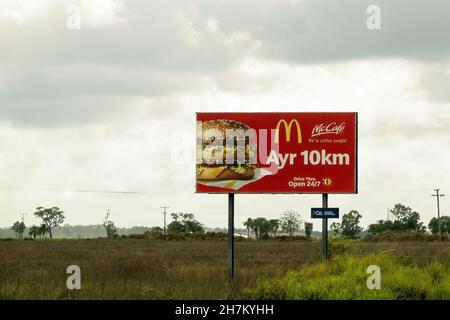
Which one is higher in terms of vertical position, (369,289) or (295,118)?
(295,118)

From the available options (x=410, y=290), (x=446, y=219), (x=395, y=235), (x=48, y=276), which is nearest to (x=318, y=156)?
(x=410, y=290)

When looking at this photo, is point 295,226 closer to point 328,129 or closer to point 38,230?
point 38,230

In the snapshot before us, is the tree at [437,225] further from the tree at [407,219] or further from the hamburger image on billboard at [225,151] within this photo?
the hamburger image on billboard at [225,151]

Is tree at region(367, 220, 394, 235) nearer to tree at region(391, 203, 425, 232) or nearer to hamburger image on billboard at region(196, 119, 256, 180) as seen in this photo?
tree at region(391, 203, 425, 232)

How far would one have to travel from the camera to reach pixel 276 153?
2278cm

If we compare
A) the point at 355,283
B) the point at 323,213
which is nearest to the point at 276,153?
the point at 323,213

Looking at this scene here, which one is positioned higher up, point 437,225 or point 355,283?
point 437,225

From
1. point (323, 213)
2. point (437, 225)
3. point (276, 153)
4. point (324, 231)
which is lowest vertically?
point (437, 225)

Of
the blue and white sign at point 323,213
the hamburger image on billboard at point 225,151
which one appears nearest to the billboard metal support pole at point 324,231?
the blue and white sign at point 323,213

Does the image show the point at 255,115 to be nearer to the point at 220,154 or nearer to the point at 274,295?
the point at 220,154

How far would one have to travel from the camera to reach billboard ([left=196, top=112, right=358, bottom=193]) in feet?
74.0

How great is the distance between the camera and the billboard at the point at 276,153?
74.0 ft

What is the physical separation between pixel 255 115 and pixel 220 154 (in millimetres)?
1830
